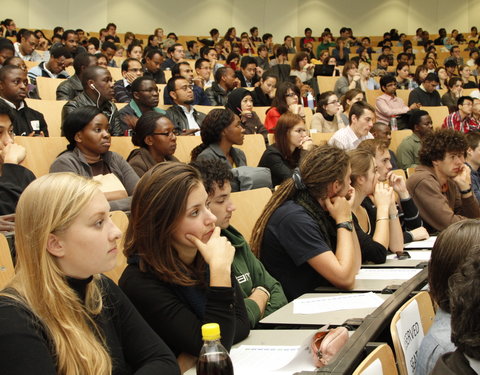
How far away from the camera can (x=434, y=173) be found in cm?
440

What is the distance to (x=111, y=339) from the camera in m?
1.66

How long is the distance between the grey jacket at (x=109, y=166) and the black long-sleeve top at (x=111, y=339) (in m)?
1.76

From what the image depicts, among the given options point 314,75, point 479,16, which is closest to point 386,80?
point 314,75

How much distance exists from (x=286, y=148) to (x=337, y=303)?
98.0 inches

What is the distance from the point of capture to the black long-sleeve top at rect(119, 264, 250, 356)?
6.23 ft

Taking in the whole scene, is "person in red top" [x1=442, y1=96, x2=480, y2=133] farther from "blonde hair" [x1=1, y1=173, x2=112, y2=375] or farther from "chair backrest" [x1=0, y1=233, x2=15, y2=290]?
"blonde hair" [x1=1, y1=173, x2=112, y2=375]

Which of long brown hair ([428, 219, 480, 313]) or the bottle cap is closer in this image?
the bottle cap

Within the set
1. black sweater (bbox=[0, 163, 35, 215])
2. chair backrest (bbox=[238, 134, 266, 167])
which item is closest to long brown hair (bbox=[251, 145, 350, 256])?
black sweater (bbox=[0, 163, 35, 215])

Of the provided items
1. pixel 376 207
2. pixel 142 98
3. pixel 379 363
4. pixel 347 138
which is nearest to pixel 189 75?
pixel 142 98

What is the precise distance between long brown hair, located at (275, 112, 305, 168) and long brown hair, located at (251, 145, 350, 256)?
181 cm

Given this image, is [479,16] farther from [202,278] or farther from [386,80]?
[202,278]

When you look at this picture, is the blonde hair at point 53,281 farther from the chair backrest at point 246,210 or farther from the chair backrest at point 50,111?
the chair backrest at point 50,111

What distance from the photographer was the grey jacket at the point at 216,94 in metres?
7.56

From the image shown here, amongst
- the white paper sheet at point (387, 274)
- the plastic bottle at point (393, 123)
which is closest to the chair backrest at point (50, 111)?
the white paper sheet at point (387, 274)
